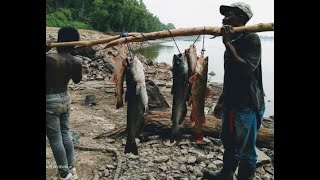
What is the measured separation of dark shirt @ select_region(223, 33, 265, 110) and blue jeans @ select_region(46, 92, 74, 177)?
7.04 feet

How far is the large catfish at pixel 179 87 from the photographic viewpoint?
408 centimetres

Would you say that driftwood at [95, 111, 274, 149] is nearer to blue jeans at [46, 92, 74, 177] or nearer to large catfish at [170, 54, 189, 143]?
blue jeans at [46, 92, 74, 177]

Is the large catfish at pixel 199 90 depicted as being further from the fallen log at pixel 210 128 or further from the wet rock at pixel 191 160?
the fallen log at pixel 210 128

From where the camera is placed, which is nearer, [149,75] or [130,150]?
[130,150]

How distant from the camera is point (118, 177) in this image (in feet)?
18.6

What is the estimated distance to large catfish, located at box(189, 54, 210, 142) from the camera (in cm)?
410

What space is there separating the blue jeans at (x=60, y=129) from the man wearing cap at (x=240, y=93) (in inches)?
82.7

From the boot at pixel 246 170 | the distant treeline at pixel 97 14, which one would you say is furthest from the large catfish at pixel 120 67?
the distant treeline at pixel 97 14

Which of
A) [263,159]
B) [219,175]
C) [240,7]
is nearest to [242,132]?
[219,175]

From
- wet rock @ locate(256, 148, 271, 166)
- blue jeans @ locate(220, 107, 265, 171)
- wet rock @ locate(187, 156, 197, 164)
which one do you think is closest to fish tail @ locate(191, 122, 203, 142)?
blue jeans @ locate(220, 107, 265, 171)
